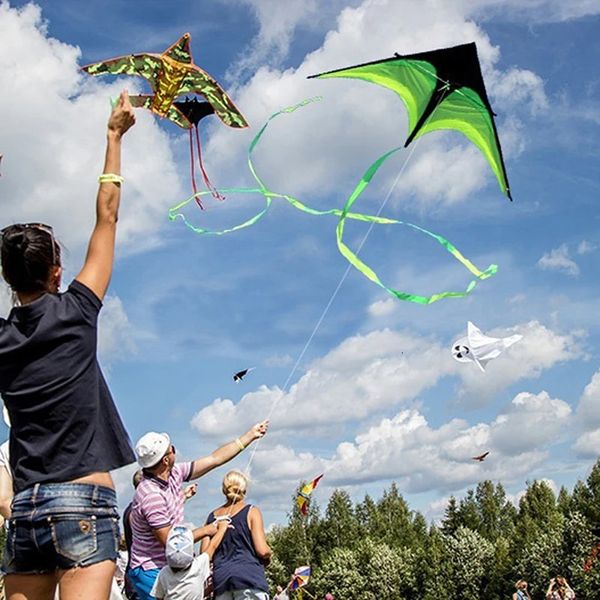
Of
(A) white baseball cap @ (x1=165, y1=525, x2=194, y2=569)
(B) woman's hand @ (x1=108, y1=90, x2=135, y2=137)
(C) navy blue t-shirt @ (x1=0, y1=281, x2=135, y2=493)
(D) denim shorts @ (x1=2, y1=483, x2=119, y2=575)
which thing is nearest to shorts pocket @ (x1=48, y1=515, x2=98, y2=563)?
(D) denim shorts @ (x1=2, y1=483, x2=119, y2=575)

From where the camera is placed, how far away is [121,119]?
7.59 ft

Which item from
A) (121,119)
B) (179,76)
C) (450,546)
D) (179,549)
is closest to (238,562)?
(179,549)

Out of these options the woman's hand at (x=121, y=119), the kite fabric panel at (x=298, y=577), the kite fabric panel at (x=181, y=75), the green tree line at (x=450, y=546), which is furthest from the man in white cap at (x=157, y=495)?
the green tree line at (x=450, y=546)

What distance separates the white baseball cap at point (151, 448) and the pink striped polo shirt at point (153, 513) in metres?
0.14

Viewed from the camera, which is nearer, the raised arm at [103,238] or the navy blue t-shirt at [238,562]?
the raised arm at [103,238]

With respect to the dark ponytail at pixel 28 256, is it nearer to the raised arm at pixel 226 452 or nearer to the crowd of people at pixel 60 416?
the crowd of people at pixel 60 416

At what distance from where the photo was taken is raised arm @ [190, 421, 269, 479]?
455 centimetres

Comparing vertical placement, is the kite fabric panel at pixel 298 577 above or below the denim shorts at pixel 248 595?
above

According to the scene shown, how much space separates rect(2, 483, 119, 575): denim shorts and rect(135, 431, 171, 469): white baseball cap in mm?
2191

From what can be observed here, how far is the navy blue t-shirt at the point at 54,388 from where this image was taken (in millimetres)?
2102

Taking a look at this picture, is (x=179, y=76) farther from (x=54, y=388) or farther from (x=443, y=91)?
(x=443, y=91)

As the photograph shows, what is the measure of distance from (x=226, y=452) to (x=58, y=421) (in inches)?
98.6

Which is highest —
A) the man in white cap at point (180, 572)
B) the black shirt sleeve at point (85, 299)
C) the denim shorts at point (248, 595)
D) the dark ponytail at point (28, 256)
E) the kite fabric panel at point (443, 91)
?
the kite fabric panel at point (443, 91)

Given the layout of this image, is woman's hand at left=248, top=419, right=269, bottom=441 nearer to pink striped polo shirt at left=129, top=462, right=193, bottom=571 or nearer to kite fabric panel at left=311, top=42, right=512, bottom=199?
pink striped polo shirt at left=129, top=462, right=193, bottom=571
